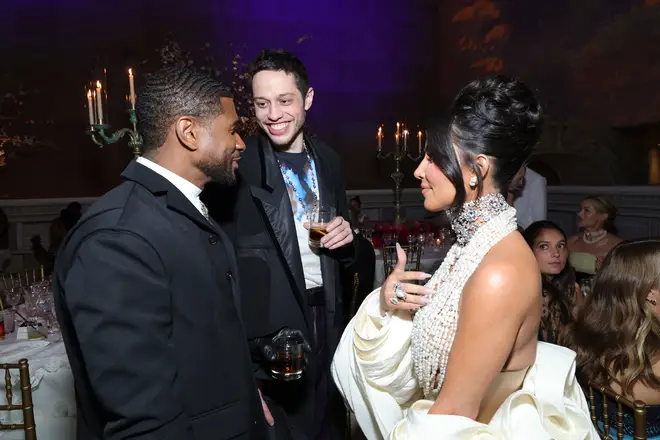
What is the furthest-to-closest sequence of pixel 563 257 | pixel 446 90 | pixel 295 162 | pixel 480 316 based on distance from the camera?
1. pixel 446 90
2. pixel 563 257
3. pixel 295 162
4. pixel 480 316

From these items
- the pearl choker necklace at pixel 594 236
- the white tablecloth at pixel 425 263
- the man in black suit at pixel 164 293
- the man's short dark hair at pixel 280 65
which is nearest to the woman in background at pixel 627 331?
the man in black suit at pixel 164 293

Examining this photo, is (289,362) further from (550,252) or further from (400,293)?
(550,252)

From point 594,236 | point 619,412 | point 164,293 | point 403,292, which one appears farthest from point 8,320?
point 594,236

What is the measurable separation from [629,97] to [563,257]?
Answer: 580 cm

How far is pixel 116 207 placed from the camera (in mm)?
1327

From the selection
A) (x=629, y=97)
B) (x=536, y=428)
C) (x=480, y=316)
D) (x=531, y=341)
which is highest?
(x=629, y=97)

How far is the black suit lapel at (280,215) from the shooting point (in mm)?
2193

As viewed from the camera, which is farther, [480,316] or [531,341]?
[531,341]

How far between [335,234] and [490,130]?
0.91 m

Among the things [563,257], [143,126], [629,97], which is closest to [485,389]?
[143,126]

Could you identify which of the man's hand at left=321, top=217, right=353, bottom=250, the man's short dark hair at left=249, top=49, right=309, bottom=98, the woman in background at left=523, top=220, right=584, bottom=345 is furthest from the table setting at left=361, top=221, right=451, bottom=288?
the man's short dark hair at left=249, top=49, right=309, bottom=98

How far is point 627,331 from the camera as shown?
2.17 m

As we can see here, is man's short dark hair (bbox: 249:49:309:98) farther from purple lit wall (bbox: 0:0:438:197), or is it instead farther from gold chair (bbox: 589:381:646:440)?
purple lit wall (bbox: 0:0:438:197)

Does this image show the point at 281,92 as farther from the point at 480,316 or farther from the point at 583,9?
the point at 583,9
